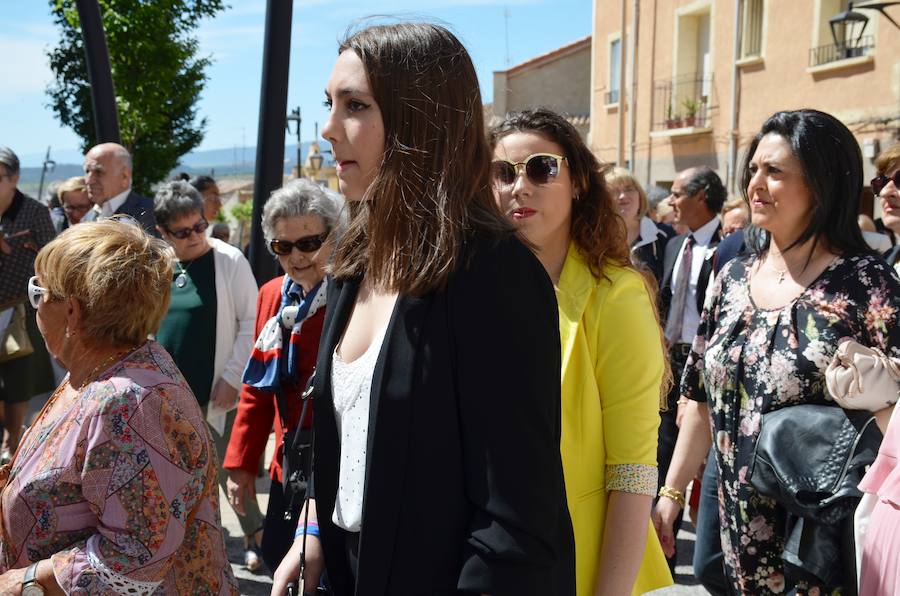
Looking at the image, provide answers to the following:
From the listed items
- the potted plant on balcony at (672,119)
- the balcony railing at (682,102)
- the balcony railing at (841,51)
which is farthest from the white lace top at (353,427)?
the potted plant on balcony at (672,119)

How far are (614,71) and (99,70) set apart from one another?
18464 mm

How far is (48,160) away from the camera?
142 ft

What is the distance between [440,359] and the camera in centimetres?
149

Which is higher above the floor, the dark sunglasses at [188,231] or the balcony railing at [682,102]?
the balcony railing at [682,102]

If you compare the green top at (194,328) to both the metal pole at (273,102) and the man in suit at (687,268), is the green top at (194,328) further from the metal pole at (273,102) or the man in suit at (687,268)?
the man in suit at (687,268)

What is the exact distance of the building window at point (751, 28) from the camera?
1756 centimetres

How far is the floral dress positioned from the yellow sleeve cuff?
31.6 inches

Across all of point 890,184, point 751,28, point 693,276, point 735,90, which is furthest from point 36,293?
point 751,28

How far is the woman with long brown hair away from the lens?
1453 mm

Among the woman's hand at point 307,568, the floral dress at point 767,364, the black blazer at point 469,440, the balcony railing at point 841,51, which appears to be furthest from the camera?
the balcony railing at point 841,51

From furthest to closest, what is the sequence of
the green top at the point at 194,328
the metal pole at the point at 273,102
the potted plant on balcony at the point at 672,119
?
the potted plant on balcony at the point at 672,119, the green top at the point at 194,328, the metal pole at the point at 273,102

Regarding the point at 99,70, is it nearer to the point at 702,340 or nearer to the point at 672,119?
the point at 702,340

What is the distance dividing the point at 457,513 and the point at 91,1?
18.7 ft

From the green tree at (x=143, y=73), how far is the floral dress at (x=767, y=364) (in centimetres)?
1652
